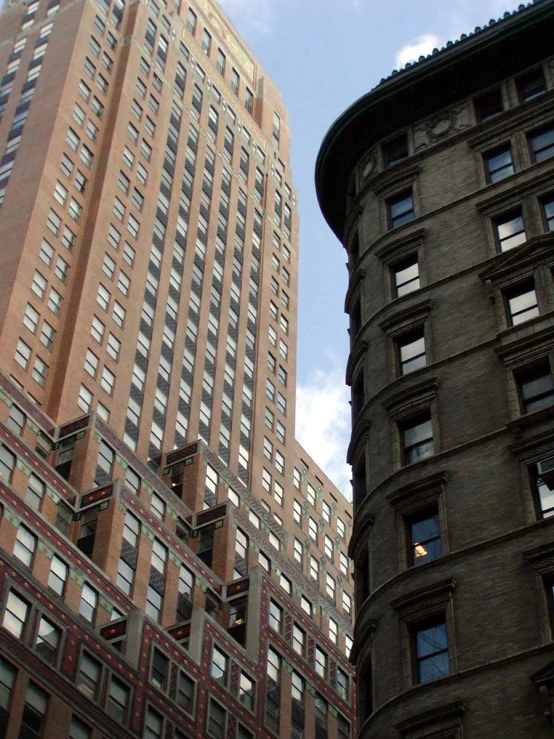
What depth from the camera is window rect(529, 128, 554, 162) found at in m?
50.5

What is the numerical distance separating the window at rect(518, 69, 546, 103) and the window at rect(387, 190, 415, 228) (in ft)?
20.7

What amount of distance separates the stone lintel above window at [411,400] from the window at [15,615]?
23083 mm

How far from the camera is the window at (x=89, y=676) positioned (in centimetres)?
6112

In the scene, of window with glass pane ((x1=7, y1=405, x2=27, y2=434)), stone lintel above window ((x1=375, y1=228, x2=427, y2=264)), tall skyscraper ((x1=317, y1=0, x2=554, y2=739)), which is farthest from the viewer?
window with glass pane ((x1=7, y1=405, x2=27, y2=434))

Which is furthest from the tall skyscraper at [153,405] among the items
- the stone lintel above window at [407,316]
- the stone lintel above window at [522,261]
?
the stone lintel above window at [522,261]

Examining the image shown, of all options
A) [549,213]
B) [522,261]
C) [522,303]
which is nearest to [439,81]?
[549,213]

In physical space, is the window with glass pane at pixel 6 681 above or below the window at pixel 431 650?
above

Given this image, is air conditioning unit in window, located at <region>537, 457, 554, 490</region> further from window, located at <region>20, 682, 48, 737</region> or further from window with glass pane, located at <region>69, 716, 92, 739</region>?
window with glass pane, located at <region>69, 716, 92, 739</region>

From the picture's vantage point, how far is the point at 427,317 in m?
47.3

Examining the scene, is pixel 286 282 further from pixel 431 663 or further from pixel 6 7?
pixel 431 663

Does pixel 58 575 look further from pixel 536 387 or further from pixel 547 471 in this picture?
pixel 547 471

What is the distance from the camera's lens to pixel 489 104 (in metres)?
55.2

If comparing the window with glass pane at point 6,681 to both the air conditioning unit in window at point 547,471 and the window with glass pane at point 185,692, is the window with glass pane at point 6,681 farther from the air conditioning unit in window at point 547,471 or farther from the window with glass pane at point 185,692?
the air conditioning unit in window at point 547,471

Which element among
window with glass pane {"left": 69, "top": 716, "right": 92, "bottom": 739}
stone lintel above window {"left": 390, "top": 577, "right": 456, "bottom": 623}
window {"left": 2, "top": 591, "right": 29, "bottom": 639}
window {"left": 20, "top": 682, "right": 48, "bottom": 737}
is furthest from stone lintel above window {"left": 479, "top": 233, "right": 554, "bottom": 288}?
window with glass pane {"left": 69, "top": 716, "right": 92, "bottom": 739}
